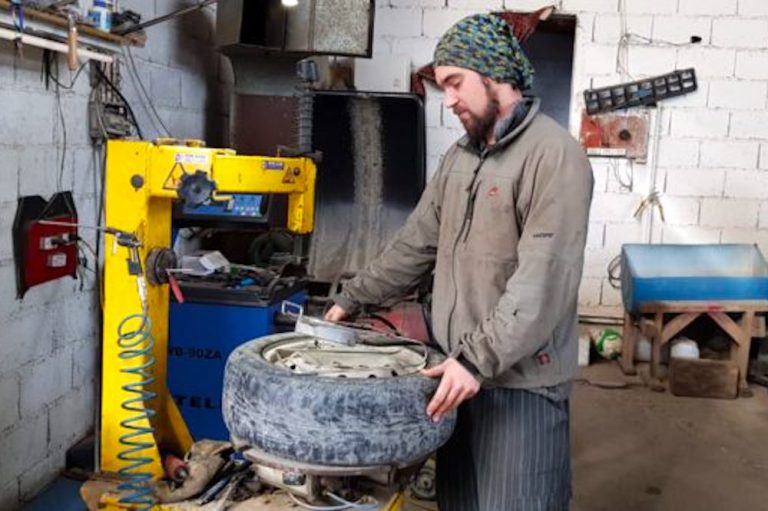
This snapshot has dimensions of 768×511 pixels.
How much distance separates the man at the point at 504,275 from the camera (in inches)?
59.7

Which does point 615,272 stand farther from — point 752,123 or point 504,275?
point 504,275

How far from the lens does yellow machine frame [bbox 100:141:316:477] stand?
1.83 m

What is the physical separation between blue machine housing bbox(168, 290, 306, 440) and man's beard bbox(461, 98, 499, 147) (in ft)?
4.27

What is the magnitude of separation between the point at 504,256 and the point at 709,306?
3.10 meters

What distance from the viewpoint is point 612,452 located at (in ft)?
11.4

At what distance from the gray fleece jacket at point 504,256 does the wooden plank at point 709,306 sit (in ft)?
9.23

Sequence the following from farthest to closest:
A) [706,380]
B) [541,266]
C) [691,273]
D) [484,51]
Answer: [691,273] → [706,380] → [484,51] → [541,266]

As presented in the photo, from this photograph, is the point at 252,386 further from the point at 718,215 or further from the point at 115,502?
the point at 718,215

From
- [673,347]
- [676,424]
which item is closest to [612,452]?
[676,424]

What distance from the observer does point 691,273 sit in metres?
4.55

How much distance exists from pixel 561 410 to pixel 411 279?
465mm

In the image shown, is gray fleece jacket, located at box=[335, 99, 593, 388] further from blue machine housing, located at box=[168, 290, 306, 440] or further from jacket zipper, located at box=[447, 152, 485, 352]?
blue machine housing, located at box=[168, 290, 306, 440]

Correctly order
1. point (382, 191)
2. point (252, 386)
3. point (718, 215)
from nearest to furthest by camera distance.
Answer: point (252, 386) < point (382, 191) < point (718, 215)

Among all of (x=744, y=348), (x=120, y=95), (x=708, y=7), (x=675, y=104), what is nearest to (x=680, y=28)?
(x=708, y=7)
